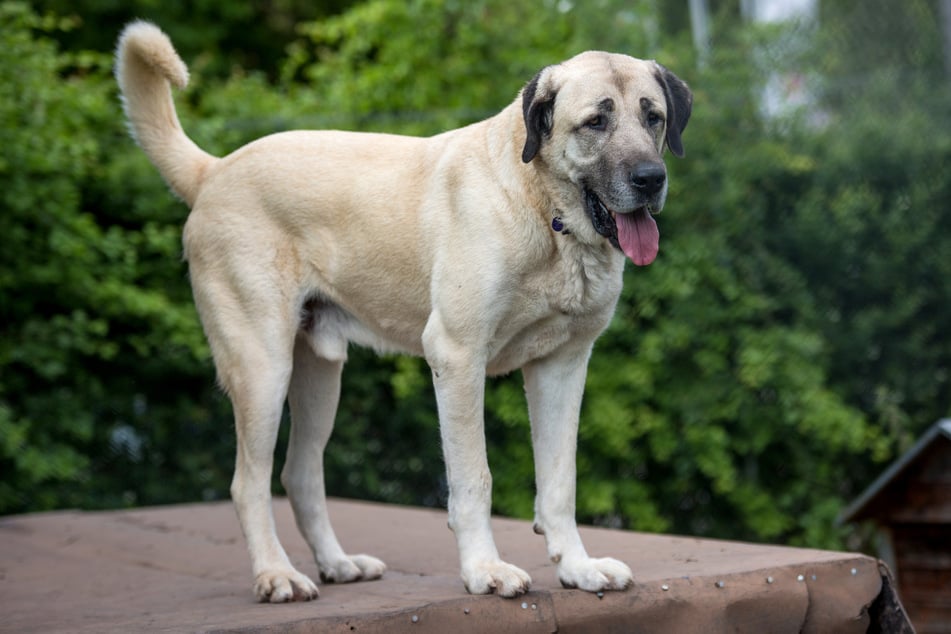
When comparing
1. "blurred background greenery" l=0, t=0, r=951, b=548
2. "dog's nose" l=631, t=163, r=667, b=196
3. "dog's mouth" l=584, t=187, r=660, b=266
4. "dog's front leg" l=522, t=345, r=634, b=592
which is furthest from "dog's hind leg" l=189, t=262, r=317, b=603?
"blurred background greenery" l=0, t=0, r=951, b=548

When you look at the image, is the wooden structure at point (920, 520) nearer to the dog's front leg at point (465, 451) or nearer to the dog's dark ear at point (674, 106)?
the dog's dark ear at point (674, 106)

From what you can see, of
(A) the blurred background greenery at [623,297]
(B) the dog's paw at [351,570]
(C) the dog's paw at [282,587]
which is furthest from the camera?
(A) the blurred background greenery at [623,297]

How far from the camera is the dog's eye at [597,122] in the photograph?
354cm

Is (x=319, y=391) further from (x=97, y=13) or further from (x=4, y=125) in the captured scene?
(x=97, y=13)

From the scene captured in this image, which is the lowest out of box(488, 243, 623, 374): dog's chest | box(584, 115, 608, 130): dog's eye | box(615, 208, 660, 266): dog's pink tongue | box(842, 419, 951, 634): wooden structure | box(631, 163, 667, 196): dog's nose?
box(842, 419, 951, 634): wooden structure

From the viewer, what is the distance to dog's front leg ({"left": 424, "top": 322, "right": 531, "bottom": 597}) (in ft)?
11.8

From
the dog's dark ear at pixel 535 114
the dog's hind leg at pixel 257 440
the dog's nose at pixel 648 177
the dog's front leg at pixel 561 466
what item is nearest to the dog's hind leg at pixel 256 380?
the dog's hind leg at pixel 257 440

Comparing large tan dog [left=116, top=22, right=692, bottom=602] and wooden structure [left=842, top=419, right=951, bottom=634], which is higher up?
large tan dog [left=116, top=22, right=692, bottom=602]

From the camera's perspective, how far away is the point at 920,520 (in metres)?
5.47

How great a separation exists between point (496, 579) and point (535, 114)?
138 centimetres

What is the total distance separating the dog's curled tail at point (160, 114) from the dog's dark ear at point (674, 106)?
1.77m

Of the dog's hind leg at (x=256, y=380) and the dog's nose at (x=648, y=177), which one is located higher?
the dog's nose at (x=648, y=177)

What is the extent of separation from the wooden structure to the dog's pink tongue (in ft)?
7.79

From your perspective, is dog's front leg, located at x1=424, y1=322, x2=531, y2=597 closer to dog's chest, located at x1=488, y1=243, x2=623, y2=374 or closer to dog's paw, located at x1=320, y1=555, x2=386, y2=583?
dog's chest, located at x1=488, y1=243, x2=623, y2=374
